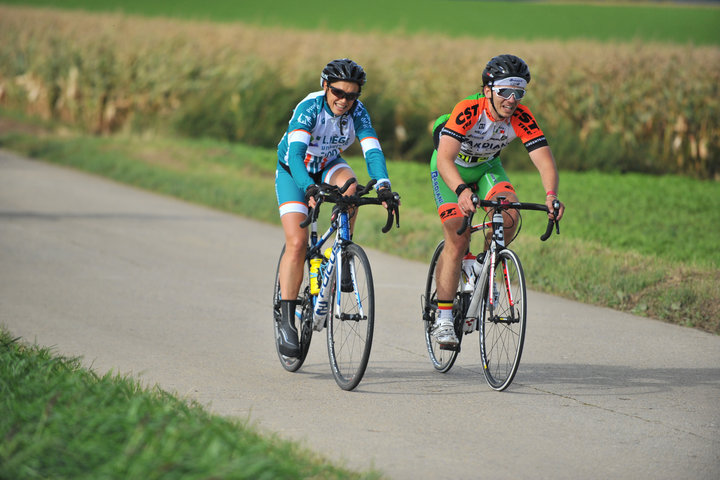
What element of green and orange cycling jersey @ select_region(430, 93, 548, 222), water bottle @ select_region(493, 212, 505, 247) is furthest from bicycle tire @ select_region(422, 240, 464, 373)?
water bottle @ select_region(493, 212, 505, 247)

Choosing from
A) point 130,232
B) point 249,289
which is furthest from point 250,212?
point 249,289

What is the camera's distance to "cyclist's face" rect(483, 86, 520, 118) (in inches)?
263

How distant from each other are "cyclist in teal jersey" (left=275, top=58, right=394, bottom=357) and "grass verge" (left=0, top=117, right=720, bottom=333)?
3.50 metres

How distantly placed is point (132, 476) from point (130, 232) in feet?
31.0

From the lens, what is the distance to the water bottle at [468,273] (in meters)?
6.95

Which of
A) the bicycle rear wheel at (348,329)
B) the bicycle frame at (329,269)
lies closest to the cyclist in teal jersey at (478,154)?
the bicycle rear wheel at (348,329)

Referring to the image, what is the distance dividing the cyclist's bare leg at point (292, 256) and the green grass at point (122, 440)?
174 centimetres

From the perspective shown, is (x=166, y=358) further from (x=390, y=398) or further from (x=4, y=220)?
(x=4, y=220)

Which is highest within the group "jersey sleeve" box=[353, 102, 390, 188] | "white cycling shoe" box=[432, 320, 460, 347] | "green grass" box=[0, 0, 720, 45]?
"green grass" box=[0, 0, 720, 45]

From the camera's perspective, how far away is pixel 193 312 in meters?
8.95

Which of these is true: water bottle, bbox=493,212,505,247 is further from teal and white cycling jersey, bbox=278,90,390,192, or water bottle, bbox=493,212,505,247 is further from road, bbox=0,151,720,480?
road, bbox=0,151,720,480

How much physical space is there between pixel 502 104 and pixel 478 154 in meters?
0.49

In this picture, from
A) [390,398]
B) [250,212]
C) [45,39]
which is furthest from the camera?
[45,39]

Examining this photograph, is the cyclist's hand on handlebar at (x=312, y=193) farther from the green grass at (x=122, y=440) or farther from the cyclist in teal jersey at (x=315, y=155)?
the green grass at (x=122, y=440)
